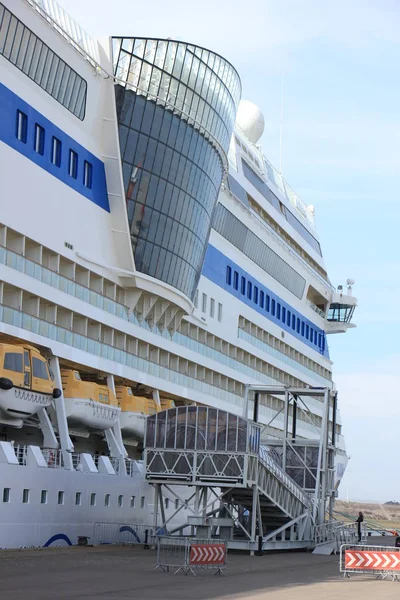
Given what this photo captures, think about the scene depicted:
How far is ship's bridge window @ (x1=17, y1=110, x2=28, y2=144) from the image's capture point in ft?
125

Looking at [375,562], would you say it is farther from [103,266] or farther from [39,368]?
[103,266]

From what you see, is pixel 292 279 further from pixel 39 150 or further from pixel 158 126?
pixel 39 150

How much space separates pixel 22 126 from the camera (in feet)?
126

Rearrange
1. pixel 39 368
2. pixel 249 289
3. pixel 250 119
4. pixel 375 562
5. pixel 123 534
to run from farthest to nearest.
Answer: pixel 250 119, pixel 249 289, pixel 123 534, pixel 39 368, pixel 375 562

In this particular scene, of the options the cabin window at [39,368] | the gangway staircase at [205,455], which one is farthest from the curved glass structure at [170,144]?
the cabin window at [39,368]

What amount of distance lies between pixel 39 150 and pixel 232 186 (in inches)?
983

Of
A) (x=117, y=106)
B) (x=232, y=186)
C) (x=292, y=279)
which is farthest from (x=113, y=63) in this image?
(x=292, y=279)

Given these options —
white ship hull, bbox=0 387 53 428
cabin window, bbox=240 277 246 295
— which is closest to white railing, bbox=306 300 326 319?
cabin window, bbox=240 277 246 295

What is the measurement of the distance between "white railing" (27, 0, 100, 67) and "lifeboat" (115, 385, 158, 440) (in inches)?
553

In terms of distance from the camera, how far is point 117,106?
4472cm

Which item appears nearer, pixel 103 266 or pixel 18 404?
pixel 18 404

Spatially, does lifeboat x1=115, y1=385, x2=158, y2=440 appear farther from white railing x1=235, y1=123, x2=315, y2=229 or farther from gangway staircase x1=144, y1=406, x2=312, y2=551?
white railing x1=235, y1=123, x2=315, y2=229

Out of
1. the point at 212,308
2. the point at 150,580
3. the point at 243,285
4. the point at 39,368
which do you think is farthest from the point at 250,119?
the point at 150,580

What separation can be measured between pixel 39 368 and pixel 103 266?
7.72 metres
